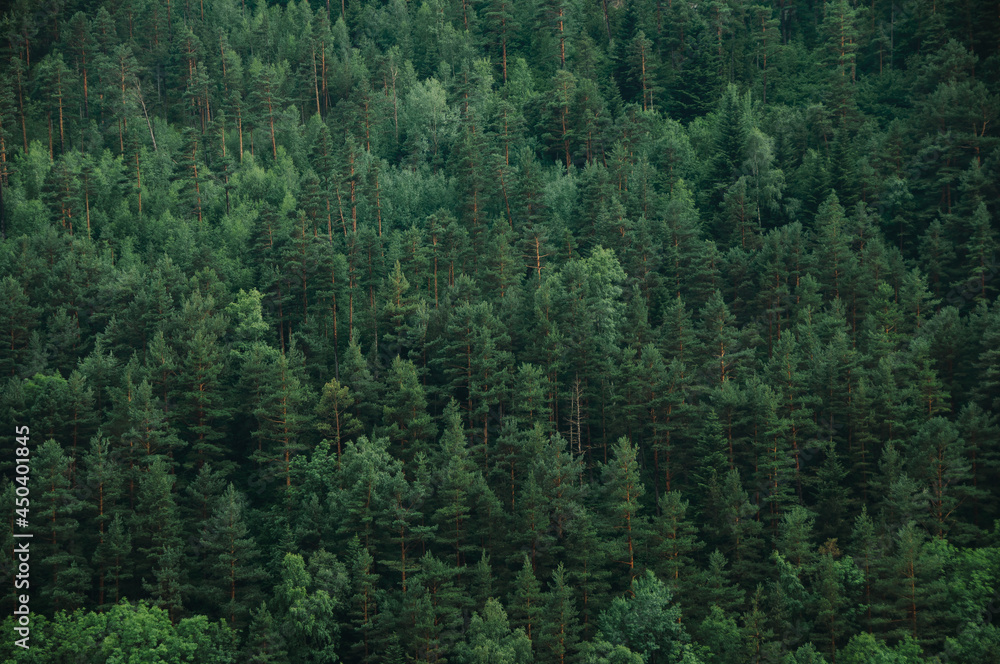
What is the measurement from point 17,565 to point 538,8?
92.7m

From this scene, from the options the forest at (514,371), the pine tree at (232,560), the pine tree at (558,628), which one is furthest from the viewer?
the pine tree at (232,560)

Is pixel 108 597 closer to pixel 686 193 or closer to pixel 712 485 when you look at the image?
pixel 712 485

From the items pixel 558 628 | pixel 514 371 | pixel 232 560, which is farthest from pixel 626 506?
pixel 232 560

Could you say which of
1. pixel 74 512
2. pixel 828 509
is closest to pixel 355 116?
pixel 74 512

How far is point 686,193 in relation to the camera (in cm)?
10488

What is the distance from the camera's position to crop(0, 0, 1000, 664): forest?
217ft

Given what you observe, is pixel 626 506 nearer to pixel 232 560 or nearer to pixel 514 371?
pixel 514 371

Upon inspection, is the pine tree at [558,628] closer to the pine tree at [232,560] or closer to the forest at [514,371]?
the forest at [514,371]

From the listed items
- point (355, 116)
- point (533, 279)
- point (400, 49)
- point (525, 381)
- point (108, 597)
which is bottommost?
point (108, 597)

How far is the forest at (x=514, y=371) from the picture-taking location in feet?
217

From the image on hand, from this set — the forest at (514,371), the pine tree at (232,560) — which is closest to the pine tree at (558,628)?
the forest at (514,371)

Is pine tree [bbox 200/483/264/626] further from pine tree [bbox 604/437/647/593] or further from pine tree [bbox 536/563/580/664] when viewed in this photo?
pine tree [bbox 604/437/647/593]

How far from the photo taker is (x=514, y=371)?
80.5 metres

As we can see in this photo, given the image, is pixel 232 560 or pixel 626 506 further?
pixel 626 506
